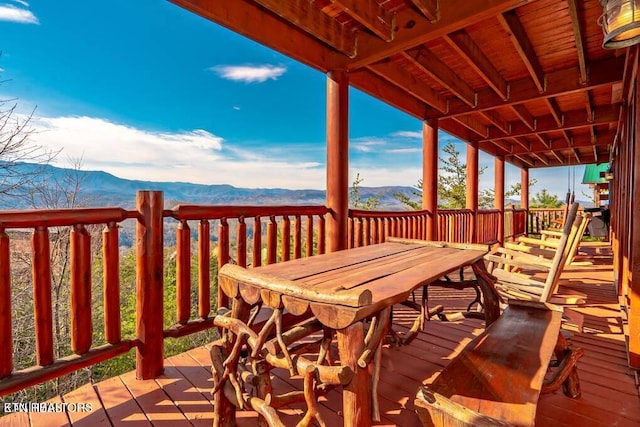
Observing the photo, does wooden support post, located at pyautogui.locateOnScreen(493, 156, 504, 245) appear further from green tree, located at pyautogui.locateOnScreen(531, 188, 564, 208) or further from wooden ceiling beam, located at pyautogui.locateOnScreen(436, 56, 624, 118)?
green tree, located at pyautogui.locateOnScreen(531, 188, 564, 208)

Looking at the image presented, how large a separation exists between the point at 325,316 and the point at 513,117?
262 inches

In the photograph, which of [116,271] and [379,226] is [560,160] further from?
[116,271]

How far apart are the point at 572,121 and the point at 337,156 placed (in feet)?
16.7

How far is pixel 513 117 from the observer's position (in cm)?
605

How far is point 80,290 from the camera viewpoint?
1598 millimetres

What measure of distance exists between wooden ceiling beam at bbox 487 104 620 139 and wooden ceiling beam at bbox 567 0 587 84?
2229mm

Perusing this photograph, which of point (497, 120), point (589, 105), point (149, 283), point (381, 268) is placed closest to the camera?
point (381, 268)

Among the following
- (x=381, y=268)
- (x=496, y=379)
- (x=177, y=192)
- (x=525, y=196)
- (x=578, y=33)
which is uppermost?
(x=578, y=33)

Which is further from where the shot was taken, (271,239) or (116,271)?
(271,239)

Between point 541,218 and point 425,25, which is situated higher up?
point 425,25

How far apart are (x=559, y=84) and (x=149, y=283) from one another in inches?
199

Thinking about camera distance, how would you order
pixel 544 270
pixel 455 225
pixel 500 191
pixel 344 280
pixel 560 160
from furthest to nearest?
pixel 560 160, pixel 500 191, pixel 455 225, pixel 544 270, pixel 344 280

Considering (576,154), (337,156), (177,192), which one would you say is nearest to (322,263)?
(337,156)

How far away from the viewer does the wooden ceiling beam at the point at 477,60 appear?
124 inches
